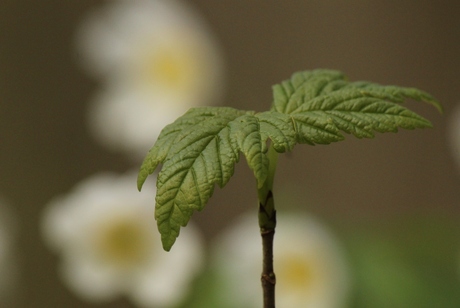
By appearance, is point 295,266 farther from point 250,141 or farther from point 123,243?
point 250,141

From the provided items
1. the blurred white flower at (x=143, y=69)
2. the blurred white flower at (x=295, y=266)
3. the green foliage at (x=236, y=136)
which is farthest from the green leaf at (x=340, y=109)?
the blurred white flower at (x=143, y=69)

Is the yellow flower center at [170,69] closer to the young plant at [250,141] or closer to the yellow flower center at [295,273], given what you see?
the yellow flower center at [295,273]

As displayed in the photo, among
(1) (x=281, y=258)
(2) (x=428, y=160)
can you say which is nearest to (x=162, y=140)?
(1) (x=281, y=258)

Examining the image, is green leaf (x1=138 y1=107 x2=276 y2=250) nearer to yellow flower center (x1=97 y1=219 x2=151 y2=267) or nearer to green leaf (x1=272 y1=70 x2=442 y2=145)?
green leaf (x1=272 y1=70 x2=442 y2=145)

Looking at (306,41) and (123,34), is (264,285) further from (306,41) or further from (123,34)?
(306,41)

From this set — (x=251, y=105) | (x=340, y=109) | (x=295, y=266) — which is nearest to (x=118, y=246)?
(x=295, y=266)

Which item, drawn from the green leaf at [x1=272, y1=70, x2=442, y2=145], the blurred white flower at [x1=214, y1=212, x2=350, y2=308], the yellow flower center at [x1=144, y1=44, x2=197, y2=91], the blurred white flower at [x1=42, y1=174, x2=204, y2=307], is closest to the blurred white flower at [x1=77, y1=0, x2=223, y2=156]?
the yellow flower center at [x1=144, y1=44, x2=197, y2=91]
